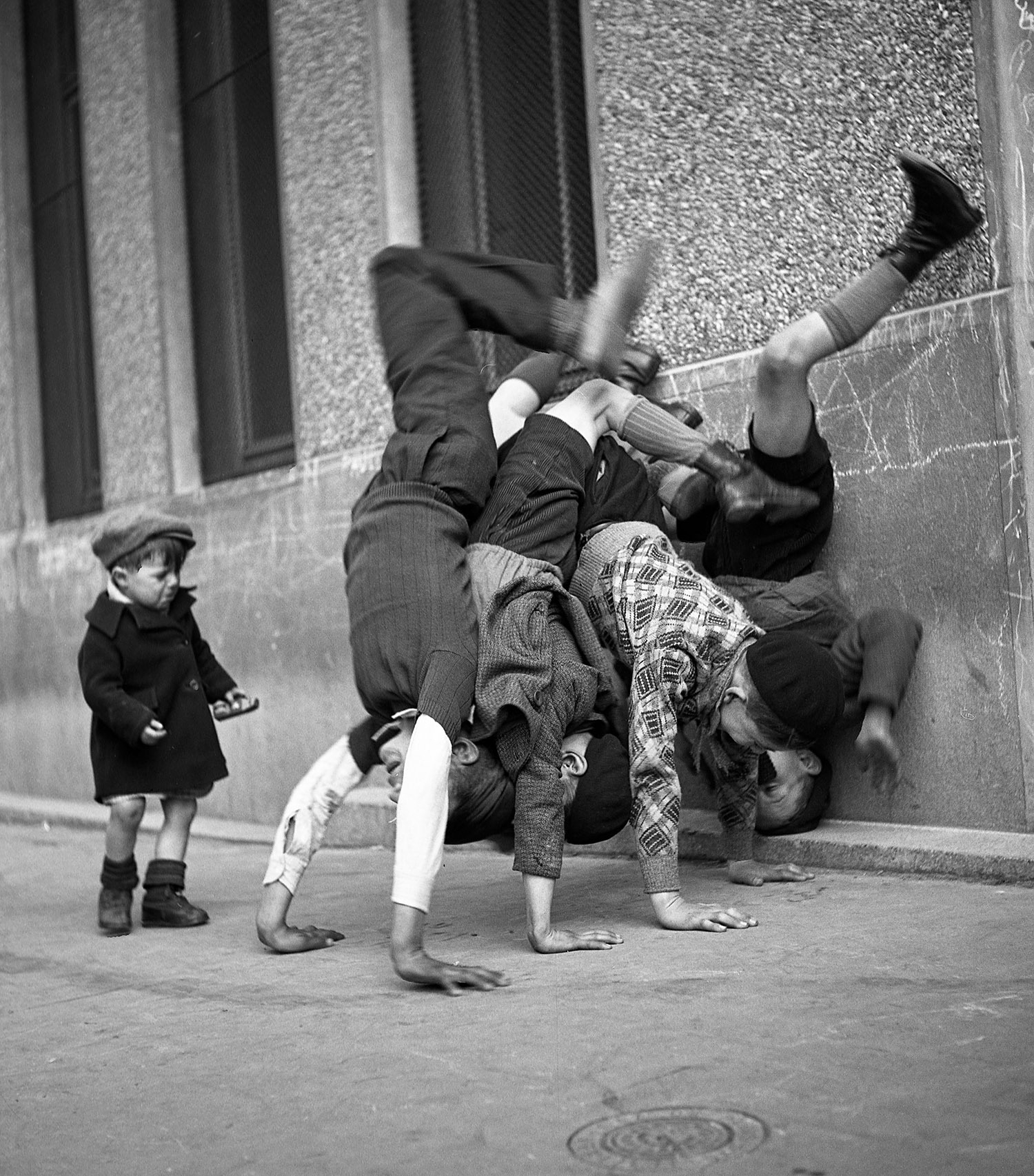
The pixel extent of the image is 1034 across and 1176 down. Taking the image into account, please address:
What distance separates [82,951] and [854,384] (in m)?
2.69

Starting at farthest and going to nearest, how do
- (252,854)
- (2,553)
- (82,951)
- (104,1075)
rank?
(2,553)
(252,854)
(82,951)
(104,1075)

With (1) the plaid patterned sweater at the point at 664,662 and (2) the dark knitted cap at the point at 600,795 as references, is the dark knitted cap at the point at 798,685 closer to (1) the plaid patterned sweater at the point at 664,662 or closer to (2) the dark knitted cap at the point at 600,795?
(1) the plaid patterned sweater at the point at 664,662

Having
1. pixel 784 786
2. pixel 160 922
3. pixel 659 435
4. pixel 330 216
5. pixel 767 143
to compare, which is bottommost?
pixel 160 922

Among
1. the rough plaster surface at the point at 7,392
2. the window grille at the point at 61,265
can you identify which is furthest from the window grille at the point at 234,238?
the rough plaster surface at the point at 7,392

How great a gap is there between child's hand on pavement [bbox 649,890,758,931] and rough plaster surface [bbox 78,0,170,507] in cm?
461

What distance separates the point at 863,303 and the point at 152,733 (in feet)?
7.60

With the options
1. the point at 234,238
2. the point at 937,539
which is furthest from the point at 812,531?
the point at 234,238

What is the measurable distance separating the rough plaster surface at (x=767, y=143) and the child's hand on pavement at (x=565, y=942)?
196cm

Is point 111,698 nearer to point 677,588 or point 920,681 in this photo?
point 677,588

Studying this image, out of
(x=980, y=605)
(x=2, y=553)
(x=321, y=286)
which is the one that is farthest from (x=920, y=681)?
(x=2, y=553)

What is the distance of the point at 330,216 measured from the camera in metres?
6.30

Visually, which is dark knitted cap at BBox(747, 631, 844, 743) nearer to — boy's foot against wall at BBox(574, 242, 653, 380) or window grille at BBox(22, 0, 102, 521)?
boy's foot against wall at BBox(574, 242, 653, 380)

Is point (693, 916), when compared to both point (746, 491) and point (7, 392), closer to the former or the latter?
point (746, 491)

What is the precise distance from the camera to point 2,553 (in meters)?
8.85
